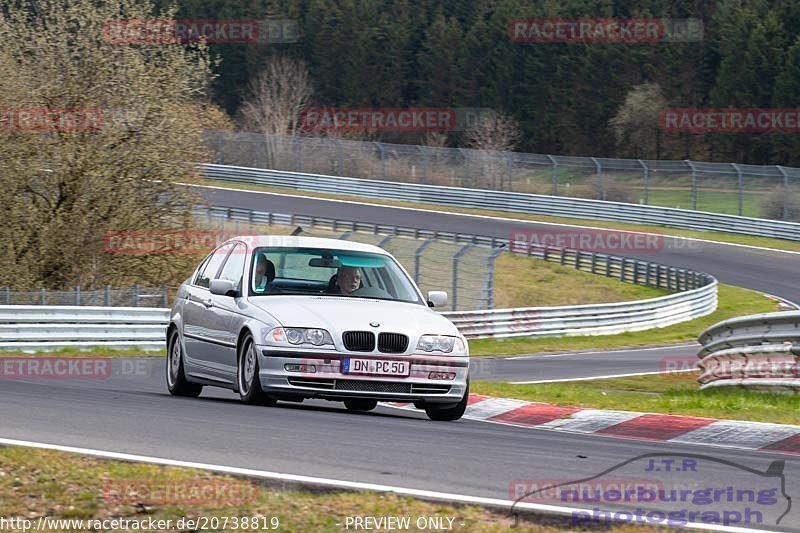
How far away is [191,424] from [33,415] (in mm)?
1137

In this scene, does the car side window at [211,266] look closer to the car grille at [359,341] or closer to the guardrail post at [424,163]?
the car grille at [359,341]

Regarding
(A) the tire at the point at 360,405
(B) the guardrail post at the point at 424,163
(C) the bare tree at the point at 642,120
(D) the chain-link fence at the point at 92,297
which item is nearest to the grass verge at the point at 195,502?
(A) the tire at the point at 360,405

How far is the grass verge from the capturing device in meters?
5.64

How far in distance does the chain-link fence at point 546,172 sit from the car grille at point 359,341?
135ft

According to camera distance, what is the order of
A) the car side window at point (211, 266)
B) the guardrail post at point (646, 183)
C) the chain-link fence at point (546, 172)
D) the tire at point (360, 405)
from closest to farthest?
1. the tire at point (360, 405)
2. the car side window at point (211, 266)
3. the chain-link fence at point (546, 172)
4. the guardrail post at point (646, 183)

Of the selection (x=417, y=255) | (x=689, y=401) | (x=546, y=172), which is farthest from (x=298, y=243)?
(x=546, y=172)

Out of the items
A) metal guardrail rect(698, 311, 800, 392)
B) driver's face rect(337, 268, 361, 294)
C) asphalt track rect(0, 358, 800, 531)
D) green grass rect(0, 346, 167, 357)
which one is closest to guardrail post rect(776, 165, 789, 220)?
green grass rect(0, 346, 167, 357)

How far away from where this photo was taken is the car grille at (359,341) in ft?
33.1

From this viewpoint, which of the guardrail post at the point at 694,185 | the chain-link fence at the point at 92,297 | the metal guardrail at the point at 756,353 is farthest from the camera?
the guardrail post at the point at 694,185

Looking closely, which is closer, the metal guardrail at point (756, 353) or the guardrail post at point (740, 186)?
the metal guardrail at point (756, 353)

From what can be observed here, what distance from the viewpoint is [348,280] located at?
11.2 m

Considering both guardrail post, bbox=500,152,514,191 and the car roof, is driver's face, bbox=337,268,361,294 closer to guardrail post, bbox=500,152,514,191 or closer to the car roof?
the car roof

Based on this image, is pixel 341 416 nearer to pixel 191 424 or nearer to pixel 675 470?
pixel 191 424

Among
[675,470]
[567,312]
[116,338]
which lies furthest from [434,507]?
[567,312]
